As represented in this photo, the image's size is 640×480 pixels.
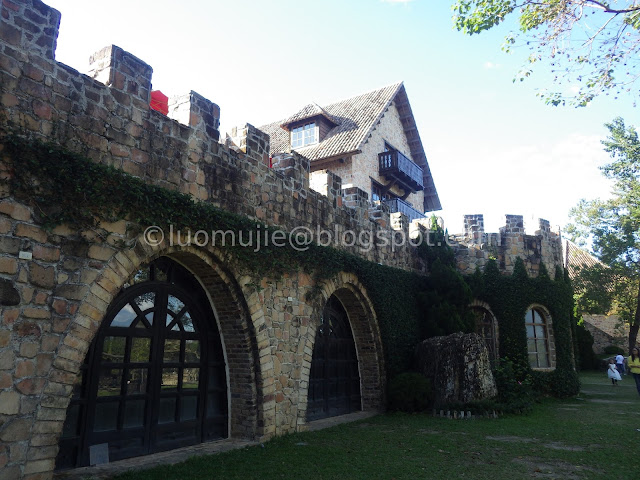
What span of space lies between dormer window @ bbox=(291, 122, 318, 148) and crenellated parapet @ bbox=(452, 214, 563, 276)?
8.97 m

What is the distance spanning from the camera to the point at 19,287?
452 centimetres

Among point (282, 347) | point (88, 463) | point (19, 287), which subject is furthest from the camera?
point (282, 347)

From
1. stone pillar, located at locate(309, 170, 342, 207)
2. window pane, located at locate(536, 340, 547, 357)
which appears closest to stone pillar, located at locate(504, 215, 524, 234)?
window pane, located at locate(536, 340, 547, 357)

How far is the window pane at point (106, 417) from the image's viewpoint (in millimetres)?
5715

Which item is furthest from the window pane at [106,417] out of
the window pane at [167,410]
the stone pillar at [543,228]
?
the stone pillar at [543,228]

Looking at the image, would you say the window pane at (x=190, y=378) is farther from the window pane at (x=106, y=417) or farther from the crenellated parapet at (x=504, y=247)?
the crenellated parapet at (x=504, y=247)

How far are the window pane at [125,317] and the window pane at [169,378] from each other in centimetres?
86

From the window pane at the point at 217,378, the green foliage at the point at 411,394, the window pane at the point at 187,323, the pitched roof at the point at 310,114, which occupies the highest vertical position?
the pitched roof at the point at 310,114

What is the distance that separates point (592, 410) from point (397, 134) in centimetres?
1514

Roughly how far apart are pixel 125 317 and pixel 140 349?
474mm

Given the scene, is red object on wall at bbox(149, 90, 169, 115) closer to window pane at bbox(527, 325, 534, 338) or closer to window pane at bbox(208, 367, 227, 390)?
window pane at bbox(208, 367, 227, 390)

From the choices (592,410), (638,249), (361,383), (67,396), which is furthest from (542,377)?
(638,249)

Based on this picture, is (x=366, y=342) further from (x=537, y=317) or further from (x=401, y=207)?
(x=401, y=207)

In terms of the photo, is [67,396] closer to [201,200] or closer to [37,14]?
[201,200]
